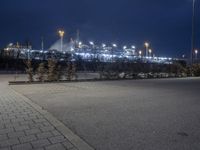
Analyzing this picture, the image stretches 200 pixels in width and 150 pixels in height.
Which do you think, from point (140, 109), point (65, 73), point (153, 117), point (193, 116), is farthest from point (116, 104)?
point (65, 73)

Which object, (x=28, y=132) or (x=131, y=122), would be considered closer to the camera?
(x=28, y=132)

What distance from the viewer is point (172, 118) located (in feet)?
20.0


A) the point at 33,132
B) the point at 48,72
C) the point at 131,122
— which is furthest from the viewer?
the point at 48,72

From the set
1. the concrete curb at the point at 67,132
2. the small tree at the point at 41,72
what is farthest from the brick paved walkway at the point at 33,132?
the small tree at the point at 41,72

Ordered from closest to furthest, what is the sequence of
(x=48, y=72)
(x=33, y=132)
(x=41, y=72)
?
(x=33, y=132)
(x=41, y=72)
(x=48, y=72)

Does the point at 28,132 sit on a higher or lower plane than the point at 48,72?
lower

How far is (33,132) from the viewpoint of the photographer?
4.85m

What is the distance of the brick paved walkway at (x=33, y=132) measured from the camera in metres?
4.14

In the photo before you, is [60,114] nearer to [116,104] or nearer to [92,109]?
[92,109]

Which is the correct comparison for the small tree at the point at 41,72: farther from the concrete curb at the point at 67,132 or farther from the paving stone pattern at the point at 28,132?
the concrete curb at the point at 67,132

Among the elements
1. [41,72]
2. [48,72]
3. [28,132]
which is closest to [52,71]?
[48,72]

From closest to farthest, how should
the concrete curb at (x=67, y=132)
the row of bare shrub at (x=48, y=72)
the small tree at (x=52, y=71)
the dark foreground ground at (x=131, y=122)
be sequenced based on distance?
the concrete curb at (x=67, y=132) < the dark foreground ground at (x=131, y=122) < the row of bare shrub at (x=48, y=72) < the small tree at (x=52, y=71)

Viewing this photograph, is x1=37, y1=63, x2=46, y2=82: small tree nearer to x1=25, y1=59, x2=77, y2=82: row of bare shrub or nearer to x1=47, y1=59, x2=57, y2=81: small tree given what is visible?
x1=25, y1=59, x2=77, y2=82: row of bare shrub

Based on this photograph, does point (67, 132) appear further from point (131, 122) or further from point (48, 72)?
point (48, 72)
